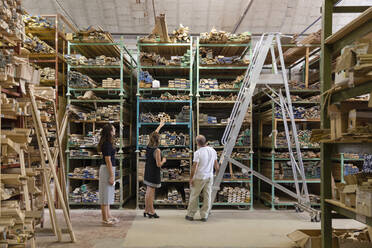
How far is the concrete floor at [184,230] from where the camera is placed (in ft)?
17.2

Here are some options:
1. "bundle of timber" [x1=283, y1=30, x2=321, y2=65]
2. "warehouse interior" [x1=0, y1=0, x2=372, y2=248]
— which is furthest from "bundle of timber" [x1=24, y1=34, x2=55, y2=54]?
"bundle of timber" [x1=283, y1=30, x2=321, y2=65]

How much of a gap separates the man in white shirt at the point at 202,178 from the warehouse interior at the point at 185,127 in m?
0.02

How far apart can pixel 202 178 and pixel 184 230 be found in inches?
48.9

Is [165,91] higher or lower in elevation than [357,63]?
higher

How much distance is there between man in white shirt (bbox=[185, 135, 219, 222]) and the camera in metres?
6.84

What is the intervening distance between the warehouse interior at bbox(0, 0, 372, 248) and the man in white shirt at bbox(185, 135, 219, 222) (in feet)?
0.08

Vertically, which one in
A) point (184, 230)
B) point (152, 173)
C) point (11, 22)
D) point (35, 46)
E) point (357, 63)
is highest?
point (35, 46)

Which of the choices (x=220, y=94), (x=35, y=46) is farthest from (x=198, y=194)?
(x=35, y=46)

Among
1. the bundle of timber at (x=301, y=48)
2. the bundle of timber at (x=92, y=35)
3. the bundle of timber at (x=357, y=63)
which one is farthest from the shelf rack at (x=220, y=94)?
the bundle of timber at (x=357, y=63)

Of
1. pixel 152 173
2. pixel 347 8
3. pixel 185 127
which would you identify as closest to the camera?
pixel 347 8

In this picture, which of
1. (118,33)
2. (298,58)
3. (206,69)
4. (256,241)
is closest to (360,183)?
(256,241)

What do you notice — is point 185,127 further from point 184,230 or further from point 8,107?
point 8,107

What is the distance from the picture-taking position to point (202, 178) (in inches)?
271

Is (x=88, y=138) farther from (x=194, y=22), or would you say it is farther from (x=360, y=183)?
(x=360, y=183)
